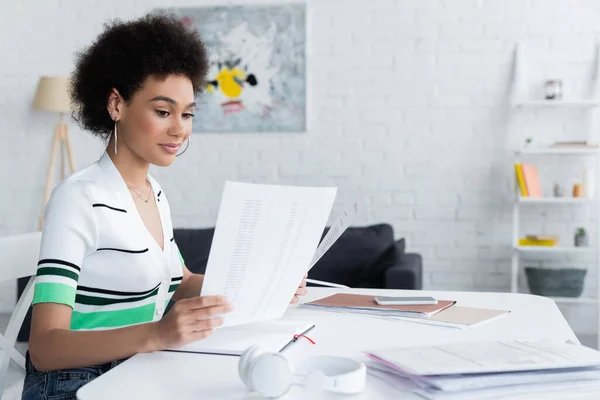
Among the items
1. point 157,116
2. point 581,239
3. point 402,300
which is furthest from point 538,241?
point 157,116

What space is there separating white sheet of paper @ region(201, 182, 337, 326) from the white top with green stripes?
312 millimetres

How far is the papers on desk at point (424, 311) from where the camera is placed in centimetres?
140

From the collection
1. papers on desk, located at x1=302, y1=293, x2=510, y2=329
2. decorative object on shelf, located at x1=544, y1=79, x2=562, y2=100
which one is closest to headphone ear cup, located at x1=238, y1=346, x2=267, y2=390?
papers on desk, located at x1=302, y1=293, x2=510, y2=329

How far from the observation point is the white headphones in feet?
2.99

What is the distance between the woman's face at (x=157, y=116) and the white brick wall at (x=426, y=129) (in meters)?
2.88

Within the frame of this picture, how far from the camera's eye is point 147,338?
1127 mm

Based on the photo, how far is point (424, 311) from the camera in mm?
1459

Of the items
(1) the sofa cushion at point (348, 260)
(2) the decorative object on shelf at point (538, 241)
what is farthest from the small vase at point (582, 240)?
(1) the sofa cushion at point (348, 260)

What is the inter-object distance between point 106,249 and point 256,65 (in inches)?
124

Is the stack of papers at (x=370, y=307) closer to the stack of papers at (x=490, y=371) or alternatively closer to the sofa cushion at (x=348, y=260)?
the stack of papers at (x=490, y=371)

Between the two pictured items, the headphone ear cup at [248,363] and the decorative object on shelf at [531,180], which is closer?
the headphone ear cup at [248,363]

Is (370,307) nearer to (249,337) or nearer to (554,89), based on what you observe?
(249,337)

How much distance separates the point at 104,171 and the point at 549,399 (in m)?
0.97

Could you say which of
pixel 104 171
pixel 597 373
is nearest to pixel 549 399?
pixel 597 373
